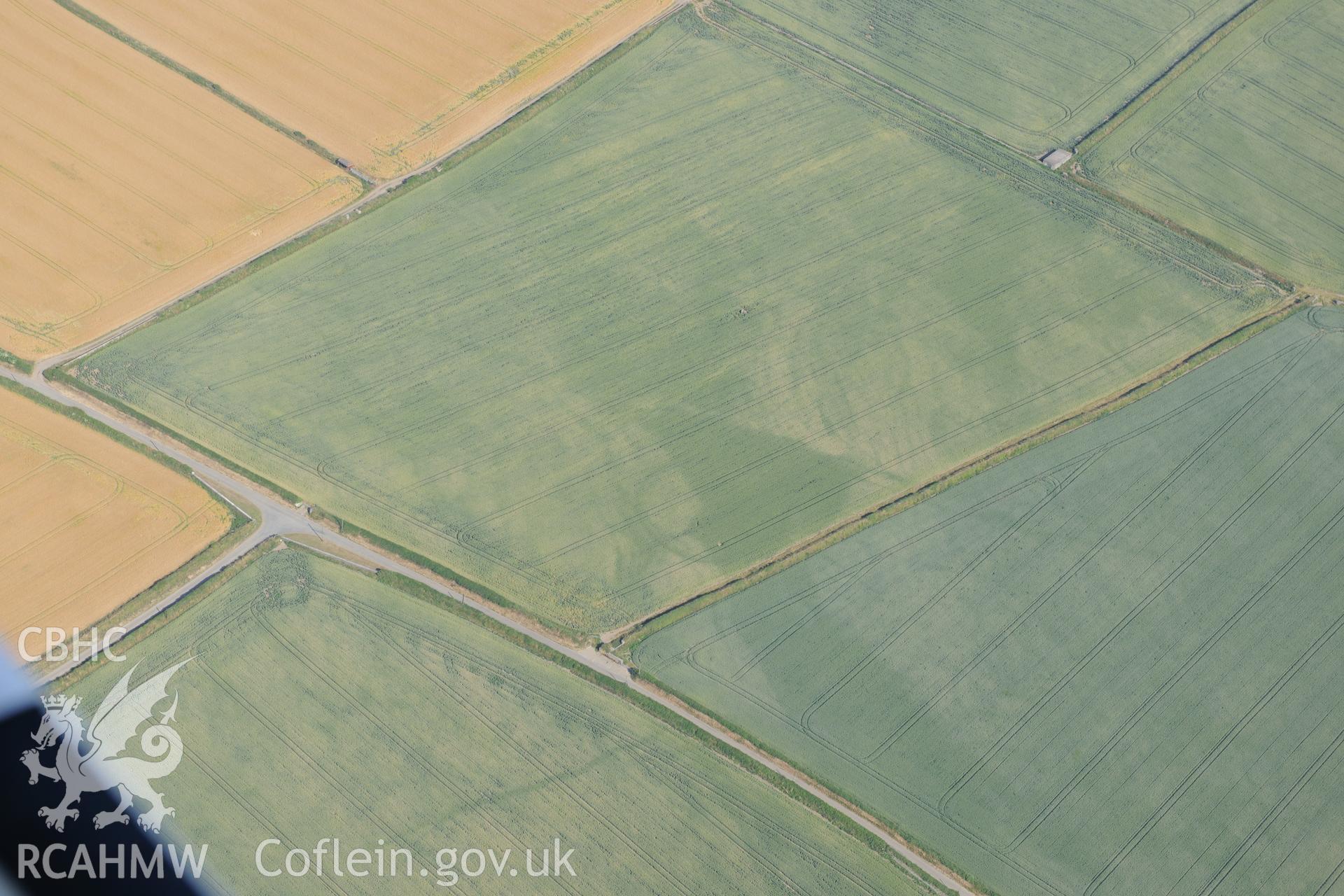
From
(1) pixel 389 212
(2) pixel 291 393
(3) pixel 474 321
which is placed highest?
(1) pixel 389 212

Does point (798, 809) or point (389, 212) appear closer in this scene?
point (798, 809)

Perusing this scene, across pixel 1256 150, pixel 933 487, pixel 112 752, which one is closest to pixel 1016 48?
pixel 1256 150

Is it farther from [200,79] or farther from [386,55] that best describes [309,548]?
[386,55]

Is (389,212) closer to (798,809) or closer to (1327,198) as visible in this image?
(798,809)

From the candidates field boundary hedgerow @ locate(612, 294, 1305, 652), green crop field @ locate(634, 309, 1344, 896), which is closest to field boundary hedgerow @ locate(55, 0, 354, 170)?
field boundary hedgerow @ locate(612, 294, 1305, 652)

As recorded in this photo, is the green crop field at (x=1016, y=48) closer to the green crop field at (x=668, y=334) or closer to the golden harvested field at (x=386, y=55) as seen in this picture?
the green crop field at (x=668, y=334)

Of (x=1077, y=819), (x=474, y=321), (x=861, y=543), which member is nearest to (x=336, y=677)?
(x=474, y=321)

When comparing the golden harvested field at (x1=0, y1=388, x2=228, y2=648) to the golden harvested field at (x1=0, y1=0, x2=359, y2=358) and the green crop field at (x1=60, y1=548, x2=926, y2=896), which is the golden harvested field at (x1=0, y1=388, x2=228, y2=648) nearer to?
the green crop field at (x1=60, y1=548, x2=926, y2=896)
